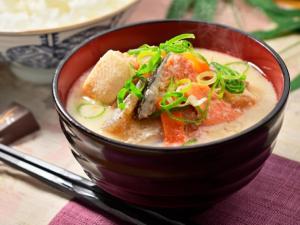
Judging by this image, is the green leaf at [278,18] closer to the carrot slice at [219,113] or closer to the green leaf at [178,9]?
the green leaf at [178,9]

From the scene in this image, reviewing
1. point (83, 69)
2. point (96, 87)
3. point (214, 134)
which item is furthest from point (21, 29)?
point (214, 134)

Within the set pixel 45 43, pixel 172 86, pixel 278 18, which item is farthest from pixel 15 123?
pixel 278 18

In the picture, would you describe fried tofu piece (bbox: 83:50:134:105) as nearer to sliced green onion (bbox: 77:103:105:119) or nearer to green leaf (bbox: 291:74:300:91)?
sliced green onion (bbox: 77:103:105:119)

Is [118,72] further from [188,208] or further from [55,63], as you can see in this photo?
[55,63]

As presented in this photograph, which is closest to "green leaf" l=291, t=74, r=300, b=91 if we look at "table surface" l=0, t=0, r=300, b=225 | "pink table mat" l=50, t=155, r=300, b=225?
"table surface" l=0, t=0, r=300, b=225

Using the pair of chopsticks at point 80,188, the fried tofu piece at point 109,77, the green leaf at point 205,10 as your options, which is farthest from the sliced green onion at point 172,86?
the green leaf at point 205,10

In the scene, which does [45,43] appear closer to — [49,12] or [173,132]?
[49,12]
